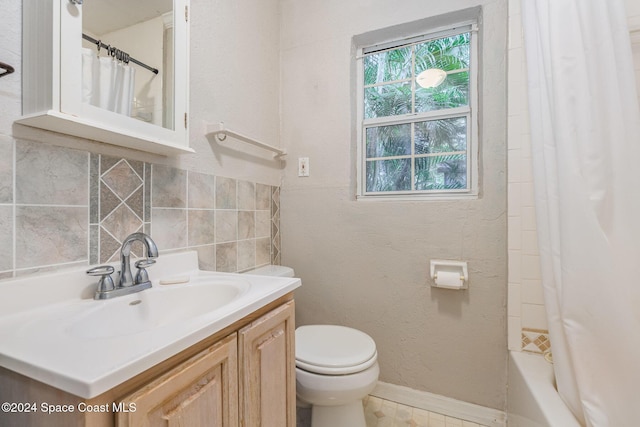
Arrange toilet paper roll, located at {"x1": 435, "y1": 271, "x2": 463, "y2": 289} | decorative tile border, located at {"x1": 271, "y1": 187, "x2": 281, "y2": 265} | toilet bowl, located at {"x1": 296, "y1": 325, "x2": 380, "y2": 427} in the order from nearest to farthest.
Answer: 1. toilet bowl, located at {"x1": 296, "y1": 325, "x2": 380, "y2": 427}
2. toilet paper roll, located at {"x1": 435, "y1": 271, "x2": 463, "y2": 289}
3. decorative tile border, located at {"x1": 271, "y1": 187, "x2": 281, "y2": 265}

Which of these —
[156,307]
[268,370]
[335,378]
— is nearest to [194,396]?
[268,370]

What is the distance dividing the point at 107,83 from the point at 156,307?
0.69 meters

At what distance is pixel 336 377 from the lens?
1.06 meters

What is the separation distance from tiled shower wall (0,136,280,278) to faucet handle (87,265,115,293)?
3.2 inches

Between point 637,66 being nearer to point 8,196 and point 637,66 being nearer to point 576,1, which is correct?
point 576,1

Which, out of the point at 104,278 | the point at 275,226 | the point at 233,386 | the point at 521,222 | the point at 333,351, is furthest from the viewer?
the point at 275,226

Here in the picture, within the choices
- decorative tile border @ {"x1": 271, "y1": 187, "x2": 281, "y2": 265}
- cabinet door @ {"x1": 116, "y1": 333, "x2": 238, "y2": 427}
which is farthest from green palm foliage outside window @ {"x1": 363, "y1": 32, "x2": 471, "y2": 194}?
cabinet door @ {"x1": 116, "y1": 333, "x2": 238, "y2": 427}

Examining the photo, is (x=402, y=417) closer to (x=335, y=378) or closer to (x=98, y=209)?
(x=335, y=378)

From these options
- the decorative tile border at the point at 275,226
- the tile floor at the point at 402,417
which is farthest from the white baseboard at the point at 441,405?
the decorative tile border at the point at 275,226

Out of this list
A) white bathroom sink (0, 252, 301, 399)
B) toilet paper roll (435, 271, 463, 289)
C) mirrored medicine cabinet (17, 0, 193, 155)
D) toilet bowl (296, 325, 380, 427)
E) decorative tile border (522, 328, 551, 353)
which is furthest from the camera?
toilet paper roll (435, 271, 463, 289)

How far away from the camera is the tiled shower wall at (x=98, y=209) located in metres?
0.70

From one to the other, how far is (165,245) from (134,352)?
68 centimetres

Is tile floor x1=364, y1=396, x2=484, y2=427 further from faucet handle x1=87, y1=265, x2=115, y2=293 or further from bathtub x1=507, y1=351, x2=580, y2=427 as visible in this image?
faucet handle x1=87, y1=265, x2=115, y2=293

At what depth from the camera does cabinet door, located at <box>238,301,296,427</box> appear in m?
0.72
